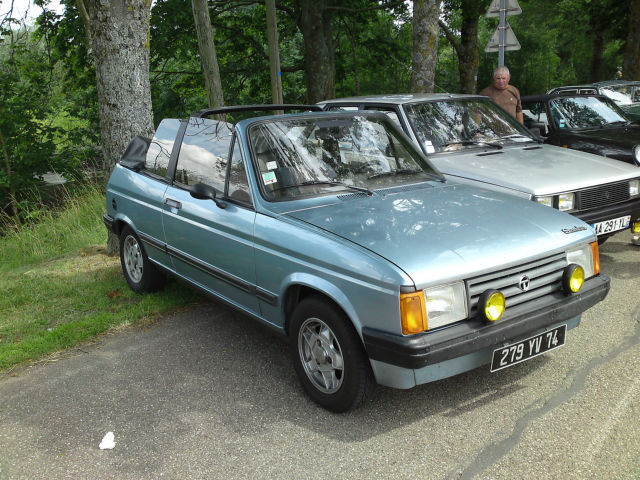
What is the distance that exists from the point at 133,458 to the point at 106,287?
346 centimetres

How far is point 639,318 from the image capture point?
495cm

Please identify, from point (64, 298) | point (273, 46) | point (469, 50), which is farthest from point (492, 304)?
point (469, 50)

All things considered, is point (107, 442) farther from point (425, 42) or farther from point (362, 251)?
point (425, 42)

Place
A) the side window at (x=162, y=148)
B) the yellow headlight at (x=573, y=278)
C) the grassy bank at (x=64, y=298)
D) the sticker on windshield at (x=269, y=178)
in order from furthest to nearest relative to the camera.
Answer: the side window at (x=162, y=148), the grassy bank at (x=64, y=298), the sticker on windshield at (x=269, y=178), the yellow headlight at (x=573, y=278)

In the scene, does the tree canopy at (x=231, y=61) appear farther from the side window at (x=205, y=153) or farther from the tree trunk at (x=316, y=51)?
the side window at (x=205, y=153)

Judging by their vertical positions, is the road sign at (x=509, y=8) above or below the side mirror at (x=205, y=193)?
above

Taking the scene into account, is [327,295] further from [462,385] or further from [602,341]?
[602,341]

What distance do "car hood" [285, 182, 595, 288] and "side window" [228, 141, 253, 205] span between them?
473 mm

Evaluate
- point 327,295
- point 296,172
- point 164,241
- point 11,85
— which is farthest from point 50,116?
point 327,295

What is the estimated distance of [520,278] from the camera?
3.55 meters

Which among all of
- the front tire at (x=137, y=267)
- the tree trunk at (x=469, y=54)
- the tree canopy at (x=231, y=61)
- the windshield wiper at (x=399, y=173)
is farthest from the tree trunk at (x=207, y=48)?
the tree trunk at (x=469, y=54)

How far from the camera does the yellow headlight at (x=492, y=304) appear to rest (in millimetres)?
3326

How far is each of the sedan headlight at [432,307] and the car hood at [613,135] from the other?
17.1 feet

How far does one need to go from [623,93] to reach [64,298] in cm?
1159
